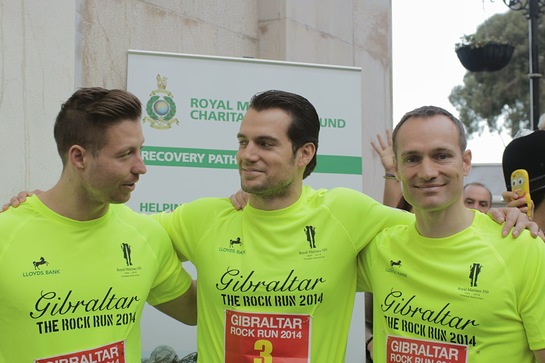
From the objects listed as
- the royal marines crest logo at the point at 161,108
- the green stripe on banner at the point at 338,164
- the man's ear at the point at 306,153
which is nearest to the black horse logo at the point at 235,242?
the man's ear at the point at 306,153

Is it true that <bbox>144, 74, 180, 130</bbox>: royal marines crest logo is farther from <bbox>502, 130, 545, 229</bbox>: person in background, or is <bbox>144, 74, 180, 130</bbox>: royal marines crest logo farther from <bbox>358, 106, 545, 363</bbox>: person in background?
<bbox>502, 130, 545, 229</bbox>: person in background

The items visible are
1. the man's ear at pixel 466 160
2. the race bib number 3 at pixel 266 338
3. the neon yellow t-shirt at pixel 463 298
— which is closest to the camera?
the neon yellow t-shirt at pixel 463 298

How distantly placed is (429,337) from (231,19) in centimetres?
429

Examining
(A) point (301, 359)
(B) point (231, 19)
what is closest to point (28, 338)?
(A) point (301, 359)

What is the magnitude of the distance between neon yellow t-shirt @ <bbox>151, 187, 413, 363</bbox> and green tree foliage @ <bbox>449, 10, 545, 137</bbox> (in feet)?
87.4

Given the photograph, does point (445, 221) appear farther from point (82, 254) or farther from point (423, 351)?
point (82, 254)

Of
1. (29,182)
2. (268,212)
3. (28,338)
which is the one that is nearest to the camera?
(28,338)

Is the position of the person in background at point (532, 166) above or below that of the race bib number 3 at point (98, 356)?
above

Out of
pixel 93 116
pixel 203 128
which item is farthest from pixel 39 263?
pixel 203 128

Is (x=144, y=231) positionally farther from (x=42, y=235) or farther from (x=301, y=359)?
(x=301, y=359)

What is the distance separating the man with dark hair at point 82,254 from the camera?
A: 2852mm

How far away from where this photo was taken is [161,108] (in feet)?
16.5

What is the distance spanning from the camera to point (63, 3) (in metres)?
4.98

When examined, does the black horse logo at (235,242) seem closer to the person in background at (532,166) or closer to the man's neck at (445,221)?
the man's neck at (445,221)
